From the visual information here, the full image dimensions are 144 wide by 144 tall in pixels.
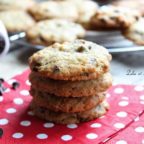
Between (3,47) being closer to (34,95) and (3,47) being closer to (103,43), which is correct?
(34,95)

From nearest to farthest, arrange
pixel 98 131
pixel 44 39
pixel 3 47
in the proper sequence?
pixel 98 131
pixel 3 47
pixel 44 39

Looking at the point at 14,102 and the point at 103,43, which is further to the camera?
the point at 103,43

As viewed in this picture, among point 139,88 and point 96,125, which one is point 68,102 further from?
point 139,88

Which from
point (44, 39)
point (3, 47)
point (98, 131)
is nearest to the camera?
point (98, 131)

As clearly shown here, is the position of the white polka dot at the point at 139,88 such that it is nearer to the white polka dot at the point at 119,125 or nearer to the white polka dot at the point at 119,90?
the white polka dot at the point at 119,90

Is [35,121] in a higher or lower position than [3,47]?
lower

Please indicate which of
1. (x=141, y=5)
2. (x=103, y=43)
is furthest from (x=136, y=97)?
(x=141, y=5)

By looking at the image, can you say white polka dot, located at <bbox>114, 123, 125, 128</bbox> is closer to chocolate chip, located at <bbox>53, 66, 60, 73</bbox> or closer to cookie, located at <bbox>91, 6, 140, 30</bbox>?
chocolate chip, located at <bbox>53, 66, 60, 73</bbox>
